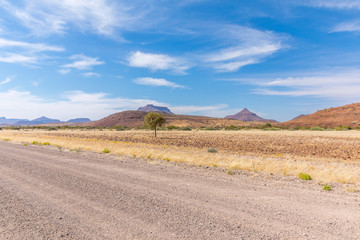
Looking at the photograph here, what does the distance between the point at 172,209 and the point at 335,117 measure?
109 meters

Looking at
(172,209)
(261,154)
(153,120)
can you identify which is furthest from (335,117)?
(172,209)

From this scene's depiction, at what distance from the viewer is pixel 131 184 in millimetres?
9438

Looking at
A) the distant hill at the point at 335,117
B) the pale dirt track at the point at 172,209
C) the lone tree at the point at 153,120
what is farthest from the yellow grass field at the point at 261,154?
the distant hill at the point at 335,117

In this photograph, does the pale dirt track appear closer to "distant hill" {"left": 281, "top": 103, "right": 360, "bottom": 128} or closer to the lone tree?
the lone tree

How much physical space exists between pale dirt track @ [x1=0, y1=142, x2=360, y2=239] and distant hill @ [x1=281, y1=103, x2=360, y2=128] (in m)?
92.2

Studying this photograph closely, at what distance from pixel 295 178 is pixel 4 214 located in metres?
11.3

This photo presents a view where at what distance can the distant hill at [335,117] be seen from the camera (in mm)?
87200

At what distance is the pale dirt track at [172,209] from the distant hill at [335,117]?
9224 centimetres

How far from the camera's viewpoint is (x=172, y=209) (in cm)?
653

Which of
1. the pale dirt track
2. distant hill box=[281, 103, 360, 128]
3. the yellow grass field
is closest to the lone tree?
the yellow grass field

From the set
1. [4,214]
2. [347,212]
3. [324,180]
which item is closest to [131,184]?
[4,214]

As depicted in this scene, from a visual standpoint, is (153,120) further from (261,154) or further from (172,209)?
(172,209)

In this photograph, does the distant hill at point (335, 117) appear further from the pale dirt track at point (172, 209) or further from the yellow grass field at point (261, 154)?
the pale dirt track at point (172, 209)

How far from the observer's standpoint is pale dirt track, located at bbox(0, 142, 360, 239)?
5.15 meters
